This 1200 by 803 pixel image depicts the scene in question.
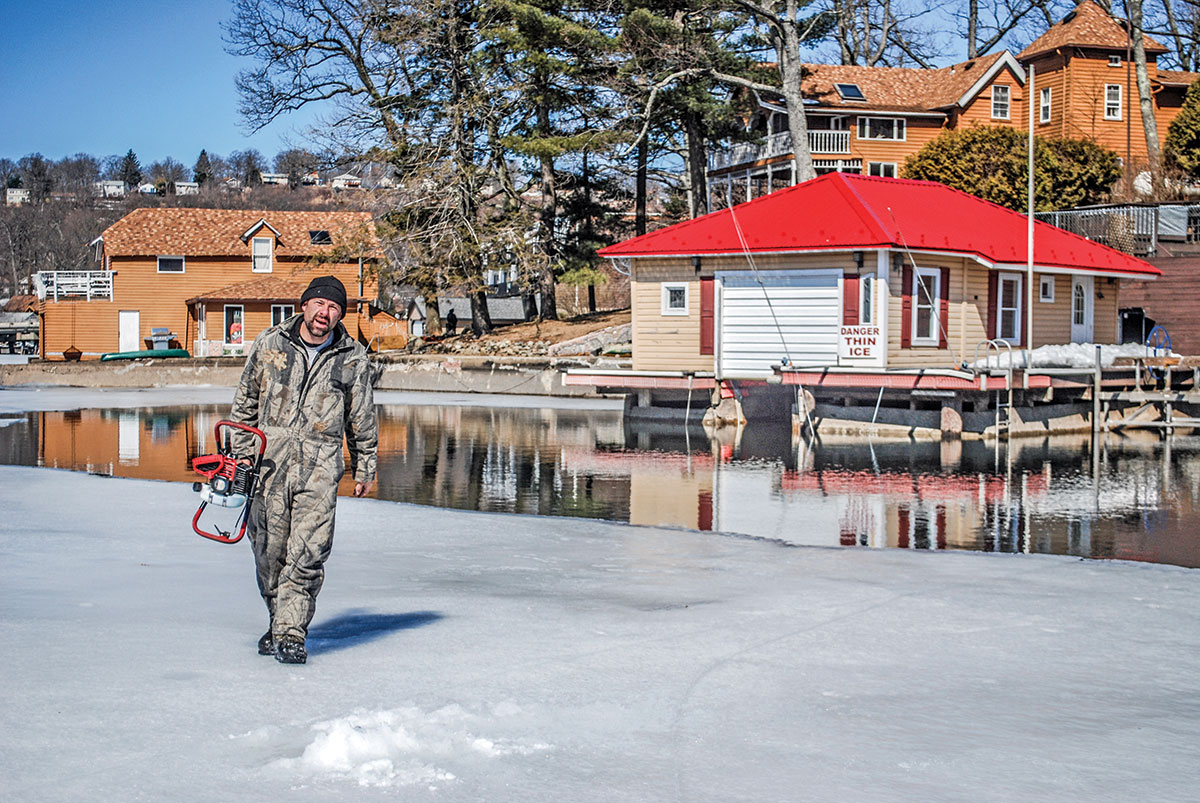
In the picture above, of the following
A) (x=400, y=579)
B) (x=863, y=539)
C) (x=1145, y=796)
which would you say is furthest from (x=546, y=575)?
(x=1145, y=796)

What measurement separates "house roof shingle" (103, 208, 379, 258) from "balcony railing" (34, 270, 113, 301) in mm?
1361

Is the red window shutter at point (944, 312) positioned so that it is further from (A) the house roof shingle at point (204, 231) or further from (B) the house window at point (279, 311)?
(B) the house window at point (279, 311)

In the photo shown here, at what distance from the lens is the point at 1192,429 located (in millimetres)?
26500

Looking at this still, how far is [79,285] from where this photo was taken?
60.2m

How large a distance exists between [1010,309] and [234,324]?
4135 centimetres

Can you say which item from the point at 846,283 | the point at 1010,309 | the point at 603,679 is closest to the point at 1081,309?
the point at 1010,309

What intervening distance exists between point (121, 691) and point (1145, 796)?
4.50 metres

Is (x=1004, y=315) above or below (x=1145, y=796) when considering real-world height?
above

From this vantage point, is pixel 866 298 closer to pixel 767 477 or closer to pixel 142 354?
pixel 767 477

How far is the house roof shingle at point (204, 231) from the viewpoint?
198ft

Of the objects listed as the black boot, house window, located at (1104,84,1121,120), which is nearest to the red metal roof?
the black boot

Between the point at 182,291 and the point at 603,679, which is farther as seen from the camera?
the point at 182,291

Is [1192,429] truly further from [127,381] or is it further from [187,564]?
[127,381]

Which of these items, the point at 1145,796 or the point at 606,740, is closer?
the point at 1145,796
